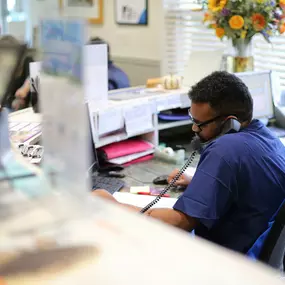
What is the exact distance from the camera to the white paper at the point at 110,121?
8.03 ft

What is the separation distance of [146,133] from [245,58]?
901 millimetres

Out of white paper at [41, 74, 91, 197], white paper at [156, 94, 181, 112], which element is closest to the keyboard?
white paper at [156, 94, 181, 112]

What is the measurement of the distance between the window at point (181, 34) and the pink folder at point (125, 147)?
1408 millimetres

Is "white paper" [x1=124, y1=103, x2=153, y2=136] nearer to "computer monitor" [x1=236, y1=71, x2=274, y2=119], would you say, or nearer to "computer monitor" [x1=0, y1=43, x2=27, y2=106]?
"computer monitor" [x1=236, y1=71, x2=274, y2=119]

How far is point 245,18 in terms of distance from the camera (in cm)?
307

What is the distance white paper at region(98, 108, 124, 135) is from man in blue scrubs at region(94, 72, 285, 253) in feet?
2.73

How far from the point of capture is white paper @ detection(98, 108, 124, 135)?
8.03 feet

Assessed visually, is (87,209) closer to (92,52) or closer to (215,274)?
(215,274)

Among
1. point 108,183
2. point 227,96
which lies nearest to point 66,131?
point 227,96

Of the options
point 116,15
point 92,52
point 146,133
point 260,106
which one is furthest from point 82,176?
point 116,15

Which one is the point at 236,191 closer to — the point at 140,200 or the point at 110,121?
the point at 140,200

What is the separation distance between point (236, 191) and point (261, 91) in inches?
64.6

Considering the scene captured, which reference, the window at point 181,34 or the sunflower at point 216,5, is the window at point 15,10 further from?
the sunflower at point 216,5

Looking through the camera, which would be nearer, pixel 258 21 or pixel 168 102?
pixel 168 102
